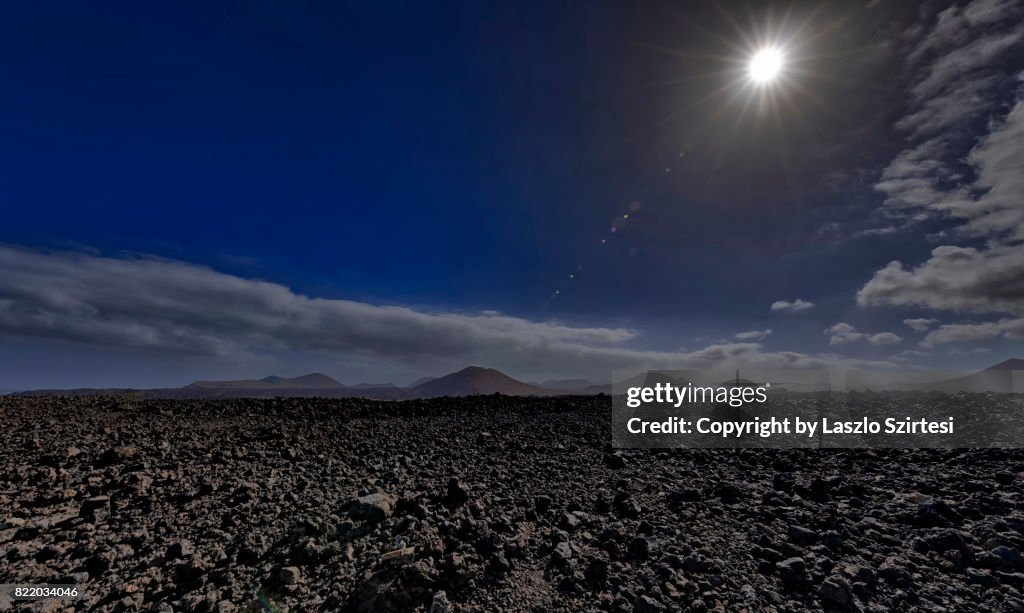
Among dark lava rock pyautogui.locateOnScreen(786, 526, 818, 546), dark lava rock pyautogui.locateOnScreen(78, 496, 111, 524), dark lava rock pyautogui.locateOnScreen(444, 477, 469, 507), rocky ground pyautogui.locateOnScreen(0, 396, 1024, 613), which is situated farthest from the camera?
dark lava rock pyautogui.locateOnScreen(444, 477, 469, 507)

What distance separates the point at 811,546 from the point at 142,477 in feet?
33.2

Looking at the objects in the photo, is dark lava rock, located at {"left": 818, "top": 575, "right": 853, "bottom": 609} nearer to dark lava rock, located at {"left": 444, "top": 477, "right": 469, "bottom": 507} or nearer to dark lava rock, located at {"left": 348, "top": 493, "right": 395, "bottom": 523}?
dark lava rock, located at {"left": 444, "top": 477, "right": 469, "bottom": 507}

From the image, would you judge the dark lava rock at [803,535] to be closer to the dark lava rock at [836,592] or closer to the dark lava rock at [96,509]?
the dark lava rock at [836,592]

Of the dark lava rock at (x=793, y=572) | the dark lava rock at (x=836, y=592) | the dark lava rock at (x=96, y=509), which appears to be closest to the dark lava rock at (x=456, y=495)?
the dark lava rock at (x=793, y=572)

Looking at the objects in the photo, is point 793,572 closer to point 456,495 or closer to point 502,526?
point 502,526

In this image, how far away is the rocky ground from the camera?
4.32 metres

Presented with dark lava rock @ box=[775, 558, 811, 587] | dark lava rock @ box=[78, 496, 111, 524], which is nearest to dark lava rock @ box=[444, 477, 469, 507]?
dark lava rock @ box=[775, 558, 811, 587]

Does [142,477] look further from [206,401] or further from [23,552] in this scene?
[206,401]

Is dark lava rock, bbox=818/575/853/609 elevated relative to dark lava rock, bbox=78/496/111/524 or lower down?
elevated

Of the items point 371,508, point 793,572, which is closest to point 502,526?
point 371,508

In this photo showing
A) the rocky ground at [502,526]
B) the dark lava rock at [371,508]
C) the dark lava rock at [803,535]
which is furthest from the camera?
the dark lava rock at [371,508]

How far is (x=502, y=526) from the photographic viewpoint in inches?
218

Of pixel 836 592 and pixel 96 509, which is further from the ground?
pixel 836 592

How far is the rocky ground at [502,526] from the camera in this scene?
4.32 m
